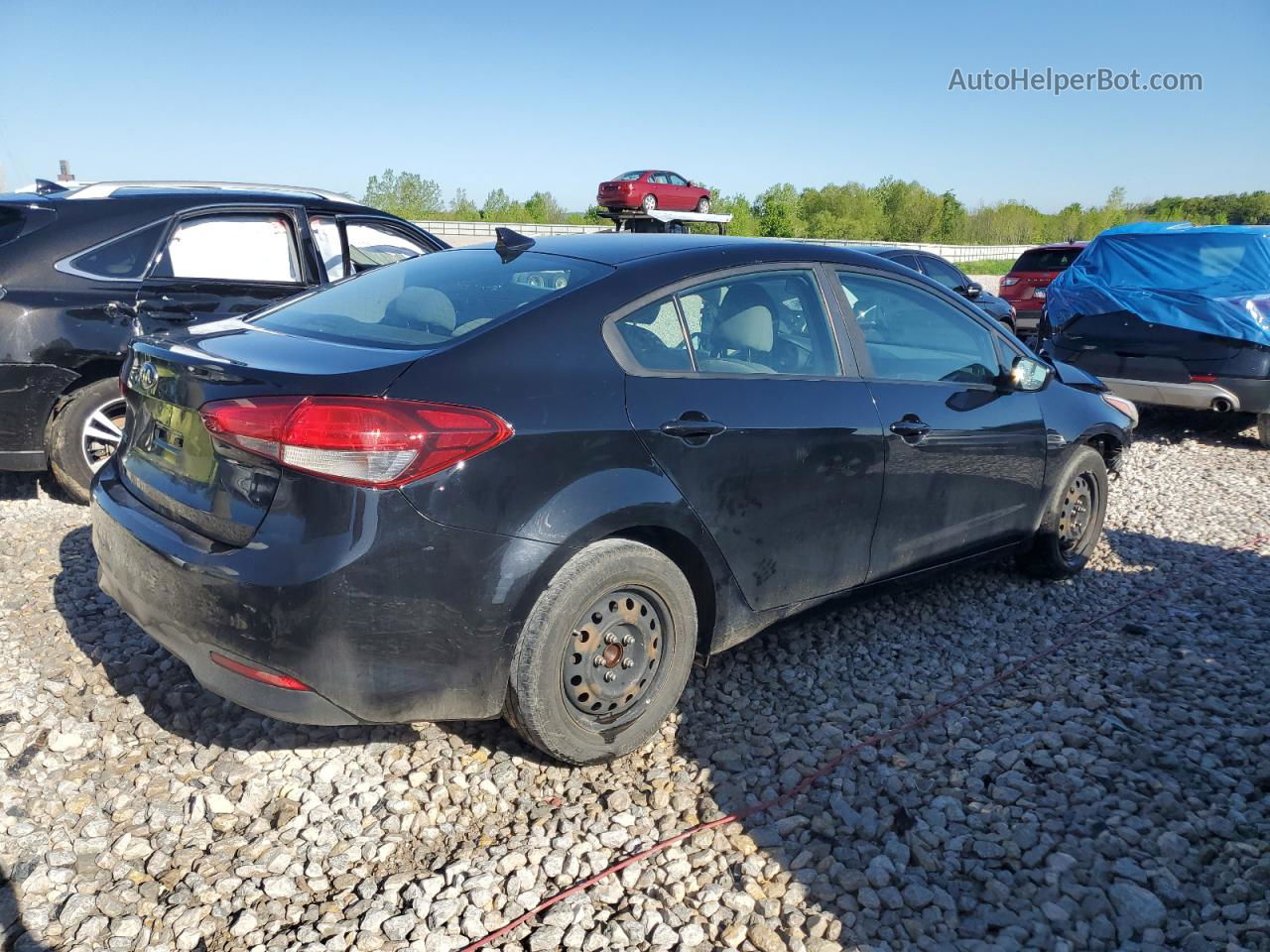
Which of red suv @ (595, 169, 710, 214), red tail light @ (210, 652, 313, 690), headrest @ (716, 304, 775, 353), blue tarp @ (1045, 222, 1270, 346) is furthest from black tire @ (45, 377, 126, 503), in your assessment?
red suv @ (595, 169, 710, 214)

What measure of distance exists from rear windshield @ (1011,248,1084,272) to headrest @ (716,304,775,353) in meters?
13.4

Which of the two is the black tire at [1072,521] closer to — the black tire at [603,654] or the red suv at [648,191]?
the black tire at [603,654]

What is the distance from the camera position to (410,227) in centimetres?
683

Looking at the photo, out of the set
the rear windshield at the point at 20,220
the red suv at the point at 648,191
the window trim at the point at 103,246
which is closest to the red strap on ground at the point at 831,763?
the window trim at the point at 103,246

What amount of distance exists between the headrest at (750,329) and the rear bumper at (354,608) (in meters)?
1.15

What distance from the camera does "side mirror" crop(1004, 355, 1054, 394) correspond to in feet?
14.4

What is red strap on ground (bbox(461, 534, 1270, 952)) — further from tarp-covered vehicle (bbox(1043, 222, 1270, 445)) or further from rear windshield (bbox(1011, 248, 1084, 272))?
rear windshield (bbox(1011, 248, 1084, 272))

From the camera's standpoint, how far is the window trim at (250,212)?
17.9 ft

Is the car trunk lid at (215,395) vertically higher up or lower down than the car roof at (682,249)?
lower down

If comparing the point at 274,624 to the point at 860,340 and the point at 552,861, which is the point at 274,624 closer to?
the point at 552,861

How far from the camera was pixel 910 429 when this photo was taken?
151 inches

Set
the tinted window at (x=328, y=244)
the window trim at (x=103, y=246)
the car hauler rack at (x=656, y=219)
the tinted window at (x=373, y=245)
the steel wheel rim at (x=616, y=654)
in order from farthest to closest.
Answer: the car hauler rack at (x=656, y=219)
the tinted window at (x=373, y=245)
the tinted window at (x=328, y=244)
the window trim at (x=103, y=246)
the steel wheel rim at (x=616, y=654)

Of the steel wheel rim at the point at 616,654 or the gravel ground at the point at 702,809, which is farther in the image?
the steel wheel rim at the point at 616,654

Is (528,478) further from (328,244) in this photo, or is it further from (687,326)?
(328,244)
